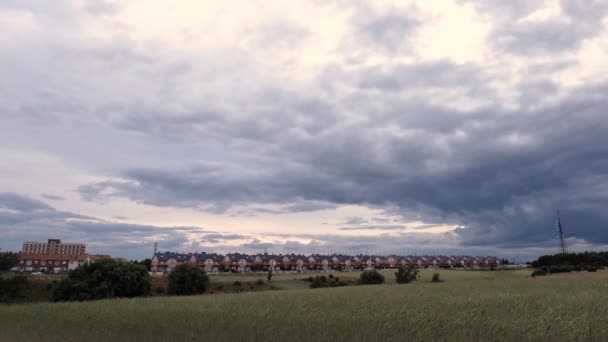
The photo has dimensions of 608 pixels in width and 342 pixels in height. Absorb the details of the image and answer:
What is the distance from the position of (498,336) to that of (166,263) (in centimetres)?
17495

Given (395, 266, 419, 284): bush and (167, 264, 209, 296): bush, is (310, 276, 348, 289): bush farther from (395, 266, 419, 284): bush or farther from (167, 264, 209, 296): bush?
(167, 264, 209, 296): bush

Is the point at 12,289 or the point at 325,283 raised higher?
the point at 12,289

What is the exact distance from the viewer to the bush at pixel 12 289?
58.5m

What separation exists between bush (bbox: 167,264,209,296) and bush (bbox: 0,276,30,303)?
19.5m

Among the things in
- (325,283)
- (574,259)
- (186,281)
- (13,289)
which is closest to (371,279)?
(325,283)

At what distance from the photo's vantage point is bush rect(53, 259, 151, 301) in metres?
58.3

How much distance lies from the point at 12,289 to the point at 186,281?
22.3m

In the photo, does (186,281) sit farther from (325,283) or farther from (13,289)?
(325,283)

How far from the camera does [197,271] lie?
69.8 metres

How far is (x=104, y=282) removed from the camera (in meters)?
59.3

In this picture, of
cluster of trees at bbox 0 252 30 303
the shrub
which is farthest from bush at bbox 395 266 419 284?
cluster of trees at bbox 0 252 30 303

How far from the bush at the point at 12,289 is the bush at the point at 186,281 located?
64.0ft

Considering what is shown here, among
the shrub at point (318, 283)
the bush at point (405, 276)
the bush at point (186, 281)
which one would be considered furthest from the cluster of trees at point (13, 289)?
the bush at point (405, 276)

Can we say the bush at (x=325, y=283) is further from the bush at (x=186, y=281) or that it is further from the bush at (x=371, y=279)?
the bush at (x=186, y=281)
